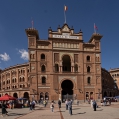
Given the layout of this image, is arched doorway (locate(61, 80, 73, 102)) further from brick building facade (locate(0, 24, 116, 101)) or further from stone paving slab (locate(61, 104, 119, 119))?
stone paving slab (locate(61, 104, 119, 119))

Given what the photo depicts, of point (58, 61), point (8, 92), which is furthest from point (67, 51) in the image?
point (8, 92)

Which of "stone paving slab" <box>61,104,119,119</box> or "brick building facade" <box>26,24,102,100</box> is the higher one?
"brick building facade" <box>26,24,102,100</box>

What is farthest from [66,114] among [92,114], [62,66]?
[62,66]

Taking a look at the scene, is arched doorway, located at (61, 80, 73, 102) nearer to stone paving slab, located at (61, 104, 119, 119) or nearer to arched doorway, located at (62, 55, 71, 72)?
arched doorway, located at (62, 55, 71, 72)

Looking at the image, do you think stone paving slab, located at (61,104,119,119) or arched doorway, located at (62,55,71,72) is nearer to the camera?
stone paving slab, located at (61,104,119,119)

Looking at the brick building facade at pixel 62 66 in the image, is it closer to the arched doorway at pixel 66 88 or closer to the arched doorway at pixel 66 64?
the arched doorway at pixel 66 88

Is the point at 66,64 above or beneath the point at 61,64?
above

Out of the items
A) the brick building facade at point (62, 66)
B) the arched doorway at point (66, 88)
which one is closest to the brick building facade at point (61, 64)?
the brick building facade at point (62, 66)

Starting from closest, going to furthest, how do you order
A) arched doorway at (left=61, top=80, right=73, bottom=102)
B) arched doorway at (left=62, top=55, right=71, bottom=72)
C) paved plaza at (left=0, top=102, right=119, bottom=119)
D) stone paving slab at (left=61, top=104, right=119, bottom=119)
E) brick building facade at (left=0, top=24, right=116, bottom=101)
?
stone paving slab at (left=61, top=104, right=119, bottom=119), paved plaza at (left=0, top=102, right=119, bottom=119), brick building facade at (left=0, top=24, right=116, bottom=101), arched doorway at (left=61, top=80, right=73, bottom=102), arched doorway at (left=62, top=55, right=71, bottom=72)

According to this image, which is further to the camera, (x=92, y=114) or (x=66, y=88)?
(x=66, y=88)

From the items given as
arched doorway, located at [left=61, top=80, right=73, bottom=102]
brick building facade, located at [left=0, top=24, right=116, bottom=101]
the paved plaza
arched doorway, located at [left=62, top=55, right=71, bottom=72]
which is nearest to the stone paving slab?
the paved plaza

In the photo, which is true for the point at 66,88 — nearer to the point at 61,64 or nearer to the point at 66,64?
the point at 66,64

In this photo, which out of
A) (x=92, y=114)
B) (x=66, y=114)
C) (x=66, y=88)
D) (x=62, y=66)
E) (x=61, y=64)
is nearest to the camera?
(x=92, y=114)

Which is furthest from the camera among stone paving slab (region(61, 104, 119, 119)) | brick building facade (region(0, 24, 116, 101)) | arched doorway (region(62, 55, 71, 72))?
arched doorway (region(62, 55, 71, 72))
